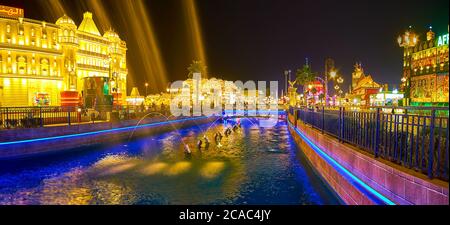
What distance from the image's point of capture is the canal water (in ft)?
36.8

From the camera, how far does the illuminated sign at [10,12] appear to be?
62906mm

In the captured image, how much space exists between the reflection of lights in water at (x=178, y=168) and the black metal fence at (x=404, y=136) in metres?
7.27

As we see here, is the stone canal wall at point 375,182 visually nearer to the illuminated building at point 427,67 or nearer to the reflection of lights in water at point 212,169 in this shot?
the reflection of lights in water at point 212,169

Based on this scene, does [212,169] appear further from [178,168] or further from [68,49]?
[68,49]

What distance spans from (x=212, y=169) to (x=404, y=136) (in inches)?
391

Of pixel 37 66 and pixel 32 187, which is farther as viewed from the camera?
pixel 37 66

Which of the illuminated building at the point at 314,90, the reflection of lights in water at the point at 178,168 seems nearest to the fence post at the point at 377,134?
the reflection of lights in water at the point at 178,168

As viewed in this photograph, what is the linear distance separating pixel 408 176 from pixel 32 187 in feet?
41.1

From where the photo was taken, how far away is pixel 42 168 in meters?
16.3

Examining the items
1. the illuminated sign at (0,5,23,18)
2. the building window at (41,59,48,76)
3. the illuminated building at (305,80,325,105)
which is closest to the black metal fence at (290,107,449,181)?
the illuminated building at (305,80,325,105)

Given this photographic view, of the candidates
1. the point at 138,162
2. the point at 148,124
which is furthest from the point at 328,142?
the point at 148,124

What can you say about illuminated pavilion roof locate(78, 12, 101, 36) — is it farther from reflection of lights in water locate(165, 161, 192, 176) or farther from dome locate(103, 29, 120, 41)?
reflection of lights in water locate(165, 161, 192, 176)
